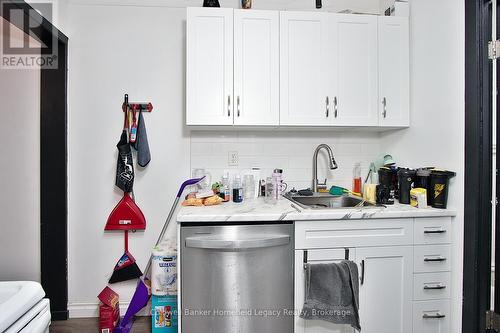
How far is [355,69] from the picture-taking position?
6.04 feet

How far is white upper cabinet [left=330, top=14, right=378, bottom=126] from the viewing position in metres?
1.82

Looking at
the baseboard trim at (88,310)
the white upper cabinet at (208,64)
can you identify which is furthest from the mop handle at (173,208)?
the white upper cabinet at (208,64)

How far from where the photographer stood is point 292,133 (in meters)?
2.18

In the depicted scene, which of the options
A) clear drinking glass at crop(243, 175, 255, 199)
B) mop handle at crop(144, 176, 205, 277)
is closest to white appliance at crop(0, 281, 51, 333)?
mop handle at crop(144, 176, 205, 277)

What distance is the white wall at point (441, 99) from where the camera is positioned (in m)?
1.51

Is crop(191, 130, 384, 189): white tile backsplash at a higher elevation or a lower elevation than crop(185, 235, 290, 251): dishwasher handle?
higher

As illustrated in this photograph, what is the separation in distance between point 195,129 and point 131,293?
1441 millimetres

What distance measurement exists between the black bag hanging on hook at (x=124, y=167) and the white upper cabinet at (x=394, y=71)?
1.92 metres

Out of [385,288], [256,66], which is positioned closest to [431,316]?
[385,288]

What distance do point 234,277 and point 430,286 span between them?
1194 mm

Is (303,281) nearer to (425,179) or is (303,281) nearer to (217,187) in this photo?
(217,187)

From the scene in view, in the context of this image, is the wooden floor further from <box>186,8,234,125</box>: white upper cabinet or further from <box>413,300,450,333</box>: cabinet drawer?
<box>413,300,450,333</box>: cabinet drawer

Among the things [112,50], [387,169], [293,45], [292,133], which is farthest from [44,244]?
[387,169]

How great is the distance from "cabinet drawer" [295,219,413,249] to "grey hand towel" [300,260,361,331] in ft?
0.43
